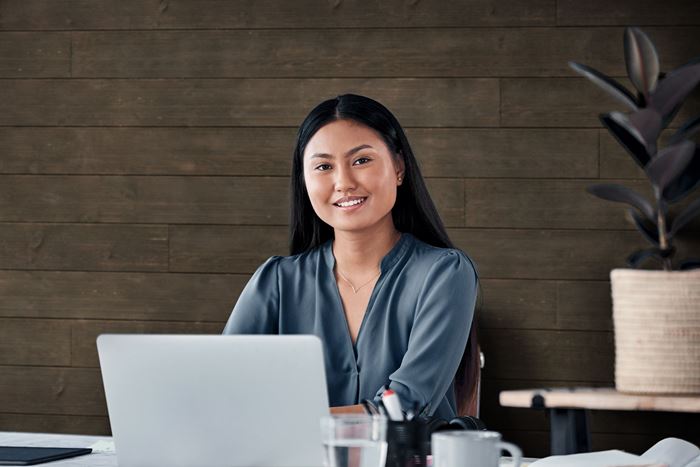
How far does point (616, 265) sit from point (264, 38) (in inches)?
57.1

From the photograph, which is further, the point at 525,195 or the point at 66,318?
the point at 66,318

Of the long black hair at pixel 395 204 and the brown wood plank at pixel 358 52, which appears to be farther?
the brown wood plank at pixel 358 52

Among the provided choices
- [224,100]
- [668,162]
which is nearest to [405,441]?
[668,162]

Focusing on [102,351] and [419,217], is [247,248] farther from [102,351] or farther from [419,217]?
[102,351]

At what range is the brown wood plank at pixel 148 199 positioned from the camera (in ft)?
11.2

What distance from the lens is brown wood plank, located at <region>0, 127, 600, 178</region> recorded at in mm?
3271

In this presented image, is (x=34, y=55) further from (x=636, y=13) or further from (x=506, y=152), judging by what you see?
(x=636, y=13)

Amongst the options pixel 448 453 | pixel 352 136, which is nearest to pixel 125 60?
pixel 352 136

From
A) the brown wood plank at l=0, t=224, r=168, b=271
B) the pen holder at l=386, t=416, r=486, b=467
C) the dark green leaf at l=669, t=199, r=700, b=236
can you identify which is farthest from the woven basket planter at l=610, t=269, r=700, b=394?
the brown wood plank at l=0, t=224, r=168, b=271

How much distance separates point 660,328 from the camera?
1.89m

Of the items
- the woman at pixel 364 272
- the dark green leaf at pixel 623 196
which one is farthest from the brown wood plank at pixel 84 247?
the dark green leaf at pixel 623 196

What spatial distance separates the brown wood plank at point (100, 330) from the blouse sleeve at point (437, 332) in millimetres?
1698

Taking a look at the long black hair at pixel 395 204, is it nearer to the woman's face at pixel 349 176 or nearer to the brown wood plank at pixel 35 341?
the woman's face at pixel 349 176

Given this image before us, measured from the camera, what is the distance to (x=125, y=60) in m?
3.49
